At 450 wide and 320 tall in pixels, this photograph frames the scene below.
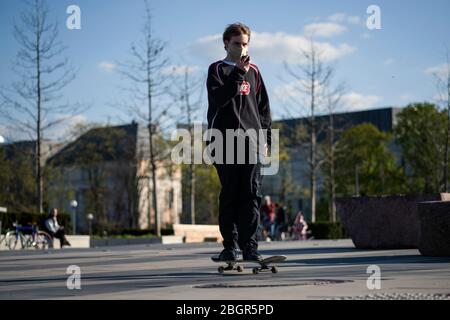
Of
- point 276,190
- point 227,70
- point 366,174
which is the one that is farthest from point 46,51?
point 276,190

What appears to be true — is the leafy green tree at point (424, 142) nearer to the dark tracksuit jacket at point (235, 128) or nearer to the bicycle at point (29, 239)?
the bicycle at point (29, 239)

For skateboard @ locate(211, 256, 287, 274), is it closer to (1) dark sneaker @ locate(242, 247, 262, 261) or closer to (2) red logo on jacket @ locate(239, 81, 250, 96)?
(1) dark sneaker @ locate(242, 247, 262, 261)

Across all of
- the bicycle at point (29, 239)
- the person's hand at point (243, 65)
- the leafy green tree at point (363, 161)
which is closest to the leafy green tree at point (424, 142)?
the leafy green tree at point (363, 161)

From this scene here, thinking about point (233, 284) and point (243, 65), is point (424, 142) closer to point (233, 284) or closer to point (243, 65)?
point (243, 65)

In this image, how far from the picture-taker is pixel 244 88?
7016mm

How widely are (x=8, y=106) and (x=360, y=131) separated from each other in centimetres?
3943

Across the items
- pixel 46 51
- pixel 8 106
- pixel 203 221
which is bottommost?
pixel 203 221

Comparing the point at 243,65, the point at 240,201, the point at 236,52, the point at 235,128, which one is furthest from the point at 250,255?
the point at 236,52

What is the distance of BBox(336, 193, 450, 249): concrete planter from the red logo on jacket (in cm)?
706

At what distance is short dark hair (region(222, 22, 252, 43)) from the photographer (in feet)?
22.7

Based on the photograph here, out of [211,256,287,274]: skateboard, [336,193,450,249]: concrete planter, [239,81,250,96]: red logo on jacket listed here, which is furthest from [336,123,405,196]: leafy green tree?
[239,81,250,96]: red logo on jacket

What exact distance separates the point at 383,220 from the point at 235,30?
7.99 meters
